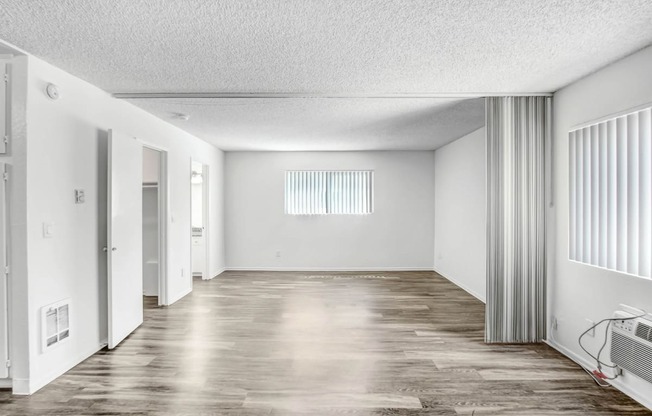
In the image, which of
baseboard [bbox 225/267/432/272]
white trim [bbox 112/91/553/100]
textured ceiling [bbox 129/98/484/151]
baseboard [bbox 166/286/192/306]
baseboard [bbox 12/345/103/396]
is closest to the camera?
baseboard [bbox 12/345/103/396]

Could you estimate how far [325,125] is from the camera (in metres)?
4.74

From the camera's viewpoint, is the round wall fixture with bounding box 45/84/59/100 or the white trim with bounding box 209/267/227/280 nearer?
the round wall fixture with bounding box 45/84/59/100

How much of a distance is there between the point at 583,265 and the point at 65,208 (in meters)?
4.33

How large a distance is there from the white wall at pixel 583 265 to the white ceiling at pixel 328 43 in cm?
14

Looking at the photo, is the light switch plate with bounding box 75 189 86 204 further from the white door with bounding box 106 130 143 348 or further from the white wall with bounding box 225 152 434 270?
the white wall with bounding box 225 152 434 270

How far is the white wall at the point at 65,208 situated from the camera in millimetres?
2494

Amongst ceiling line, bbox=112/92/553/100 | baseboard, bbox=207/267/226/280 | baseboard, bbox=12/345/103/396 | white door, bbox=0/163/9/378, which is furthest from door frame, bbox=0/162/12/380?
baseboard, bbox=207/267/226/280

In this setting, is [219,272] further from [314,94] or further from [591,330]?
[591,330]

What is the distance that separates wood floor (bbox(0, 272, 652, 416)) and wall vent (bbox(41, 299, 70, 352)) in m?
0.30

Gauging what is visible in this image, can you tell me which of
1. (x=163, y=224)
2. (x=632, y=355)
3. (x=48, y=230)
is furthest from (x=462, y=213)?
(x=48, y=230)

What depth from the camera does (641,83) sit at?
2367mm

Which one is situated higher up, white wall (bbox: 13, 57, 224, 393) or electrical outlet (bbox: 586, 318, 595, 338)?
white wall (bbox: 13, 57, 224, 393)

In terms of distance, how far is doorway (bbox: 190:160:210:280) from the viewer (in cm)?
609

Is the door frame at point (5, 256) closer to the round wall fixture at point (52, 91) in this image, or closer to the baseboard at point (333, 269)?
the round wall fixture at point (52, 91)
